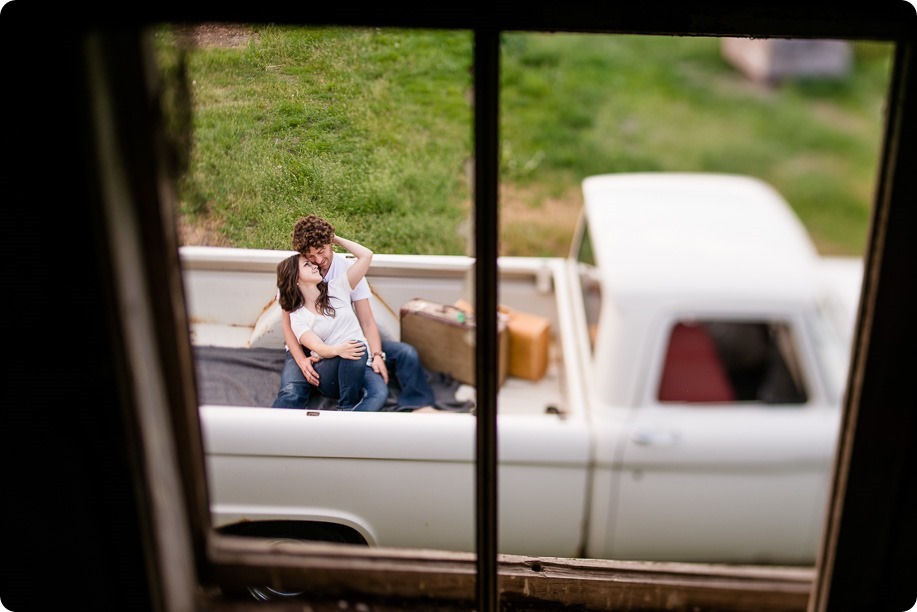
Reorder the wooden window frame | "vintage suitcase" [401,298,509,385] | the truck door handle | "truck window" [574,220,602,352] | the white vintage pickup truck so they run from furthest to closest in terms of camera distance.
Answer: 1. "truck window" [574,220,602,352]
2. the truck door handle
3. the white vintage pickup truck
4. "vintage suitcase" [401,298,509,385]
5. the wooden window frame

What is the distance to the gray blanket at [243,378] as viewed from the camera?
113 cm

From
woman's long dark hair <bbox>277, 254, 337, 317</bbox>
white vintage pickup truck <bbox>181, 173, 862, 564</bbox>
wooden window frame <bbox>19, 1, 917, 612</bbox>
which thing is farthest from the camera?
white vintage pickup truck <bbox>181, 173, 862, 564</bbox>

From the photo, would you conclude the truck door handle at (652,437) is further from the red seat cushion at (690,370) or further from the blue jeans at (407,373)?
the blue jeans at (407,373)

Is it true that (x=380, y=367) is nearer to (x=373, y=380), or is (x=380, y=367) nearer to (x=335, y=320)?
(x=373, y=380)

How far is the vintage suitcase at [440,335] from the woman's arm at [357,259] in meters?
0.16

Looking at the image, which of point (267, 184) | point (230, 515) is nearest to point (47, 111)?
point (267, 184)

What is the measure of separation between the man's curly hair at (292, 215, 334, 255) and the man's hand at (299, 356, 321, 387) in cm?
15

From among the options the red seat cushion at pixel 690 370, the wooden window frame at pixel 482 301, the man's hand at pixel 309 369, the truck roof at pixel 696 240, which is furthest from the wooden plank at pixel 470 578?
the truck roof at pixel 696 240

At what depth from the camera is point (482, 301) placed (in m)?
1.02

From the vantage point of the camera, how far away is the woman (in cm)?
105

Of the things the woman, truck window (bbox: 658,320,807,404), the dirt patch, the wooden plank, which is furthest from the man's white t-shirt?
truck window (bbox: 658,320,807,404)

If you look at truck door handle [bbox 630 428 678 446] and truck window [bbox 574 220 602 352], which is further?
truck window [bbox 574 220 602 352]

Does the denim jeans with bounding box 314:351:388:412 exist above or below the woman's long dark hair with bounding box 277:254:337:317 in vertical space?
below

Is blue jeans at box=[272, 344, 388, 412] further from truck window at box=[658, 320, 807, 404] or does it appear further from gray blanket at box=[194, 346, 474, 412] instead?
truck window at box=[658, 320, 807, 404]
